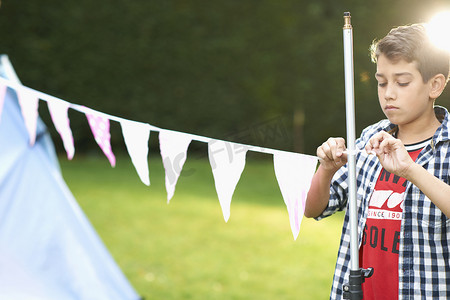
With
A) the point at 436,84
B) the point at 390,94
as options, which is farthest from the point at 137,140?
the point at 436,84

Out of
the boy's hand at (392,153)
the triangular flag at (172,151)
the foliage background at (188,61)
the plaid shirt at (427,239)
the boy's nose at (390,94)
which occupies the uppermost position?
the foliage background at (188,61)

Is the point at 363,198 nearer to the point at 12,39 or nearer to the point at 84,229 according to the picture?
the point at 84,229

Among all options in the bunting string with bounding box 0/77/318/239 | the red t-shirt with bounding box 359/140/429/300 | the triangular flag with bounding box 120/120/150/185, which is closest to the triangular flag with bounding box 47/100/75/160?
the bunting string with bounding box 0/77/318/239

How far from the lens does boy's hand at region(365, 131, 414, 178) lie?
136cm

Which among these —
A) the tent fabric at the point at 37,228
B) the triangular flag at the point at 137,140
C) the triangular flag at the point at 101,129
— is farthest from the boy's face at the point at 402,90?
the tent fabric at the point at 37,228

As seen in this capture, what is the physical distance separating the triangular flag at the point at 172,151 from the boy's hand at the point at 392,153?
2.11 feet

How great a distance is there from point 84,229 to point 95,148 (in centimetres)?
514

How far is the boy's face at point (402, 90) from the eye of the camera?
151 cm

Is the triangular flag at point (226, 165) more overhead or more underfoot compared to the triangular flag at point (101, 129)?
more underfoot

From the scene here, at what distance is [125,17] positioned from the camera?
7.92m

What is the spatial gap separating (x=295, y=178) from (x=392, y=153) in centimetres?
39

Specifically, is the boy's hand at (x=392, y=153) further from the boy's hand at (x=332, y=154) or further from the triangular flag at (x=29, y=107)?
the triangular flag at (x=29, y=107)

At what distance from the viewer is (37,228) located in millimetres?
3164

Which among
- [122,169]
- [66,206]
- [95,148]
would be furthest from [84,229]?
[95,148]
